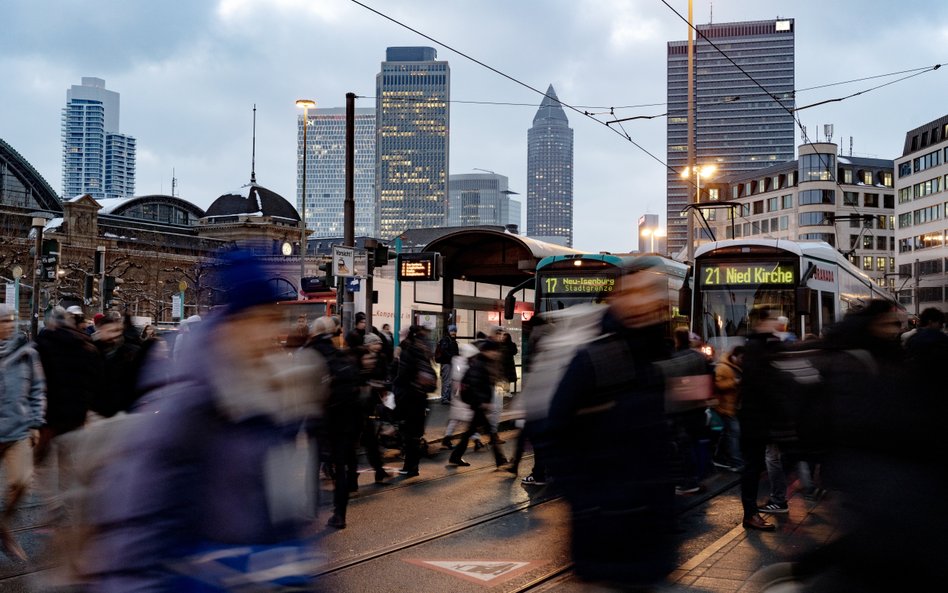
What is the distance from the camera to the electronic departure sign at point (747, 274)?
17.2 metres

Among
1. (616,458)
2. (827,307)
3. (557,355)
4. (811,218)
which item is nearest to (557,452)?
(616,458)

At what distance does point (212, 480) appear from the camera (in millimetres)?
2594

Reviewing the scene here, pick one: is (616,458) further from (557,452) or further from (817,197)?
(817,197)

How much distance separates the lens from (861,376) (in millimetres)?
3340

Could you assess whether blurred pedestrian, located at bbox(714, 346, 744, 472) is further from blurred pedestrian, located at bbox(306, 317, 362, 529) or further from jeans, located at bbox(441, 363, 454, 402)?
jeans, located at bbox(441, 363, 454, 402)

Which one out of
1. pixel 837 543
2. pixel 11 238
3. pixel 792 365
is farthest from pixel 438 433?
pixel 11 238

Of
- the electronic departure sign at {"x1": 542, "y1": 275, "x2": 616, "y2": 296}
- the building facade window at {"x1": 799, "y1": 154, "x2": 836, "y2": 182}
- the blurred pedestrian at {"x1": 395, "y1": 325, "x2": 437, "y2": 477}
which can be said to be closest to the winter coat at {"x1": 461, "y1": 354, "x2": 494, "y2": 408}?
the blurred pedestrian at {"x1": 395, "y1": 325, "x2": 437, "y2": 477}

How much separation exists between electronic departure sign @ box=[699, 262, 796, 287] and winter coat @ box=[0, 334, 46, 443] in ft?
43.0

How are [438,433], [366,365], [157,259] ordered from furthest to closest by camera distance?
1. [157,259]
2. [438,433]
3. [366,365]

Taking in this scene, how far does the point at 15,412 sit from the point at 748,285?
13.7 m

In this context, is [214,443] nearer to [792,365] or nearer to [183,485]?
[183,485]

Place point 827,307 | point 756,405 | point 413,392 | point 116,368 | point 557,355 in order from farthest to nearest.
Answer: point 827,307 < point 413,392 < point 116,368 < point 756,405 < point 557,355

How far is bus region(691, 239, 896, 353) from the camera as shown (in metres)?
17.2

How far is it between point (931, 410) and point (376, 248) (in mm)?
16308
